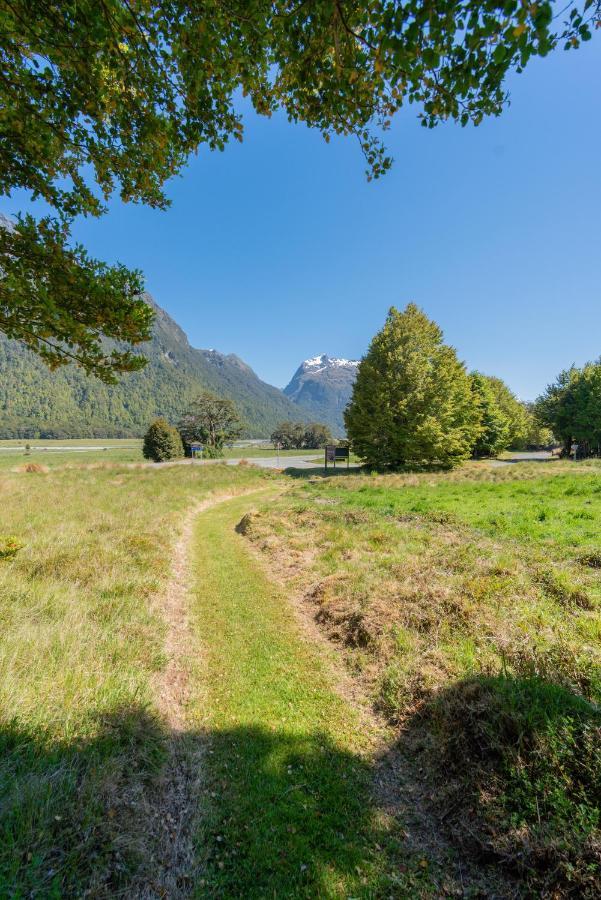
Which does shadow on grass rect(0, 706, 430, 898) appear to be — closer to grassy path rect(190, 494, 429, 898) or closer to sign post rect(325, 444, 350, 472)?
grassy path rect(190, 494, 429, 898)

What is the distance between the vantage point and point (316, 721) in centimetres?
451

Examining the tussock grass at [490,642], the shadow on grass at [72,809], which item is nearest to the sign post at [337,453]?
the tussock grass at [490,642]

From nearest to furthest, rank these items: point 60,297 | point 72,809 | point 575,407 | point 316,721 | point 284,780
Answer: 1. point 72,809
2. point 284,780
3. point 316,721
4. point 60,297
5. point 575,407

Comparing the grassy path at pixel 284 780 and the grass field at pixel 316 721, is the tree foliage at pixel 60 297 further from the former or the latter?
the grassy path at pixel 284 780

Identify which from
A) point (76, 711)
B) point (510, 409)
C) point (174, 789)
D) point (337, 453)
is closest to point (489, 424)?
point (510, 409)

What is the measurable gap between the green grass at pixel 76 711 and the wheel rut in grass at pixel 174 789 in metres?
0.13

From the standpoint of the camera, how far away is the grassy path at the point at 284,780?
2752 mm

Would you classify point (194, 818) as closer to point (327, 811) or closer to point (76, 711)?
point (327, 811)

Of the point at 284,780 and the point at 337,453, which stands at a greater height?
the point at 337,453

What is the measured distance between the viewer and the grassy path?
2752mm

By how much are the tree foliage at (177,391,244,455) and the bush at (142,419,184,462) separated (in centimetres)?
1751

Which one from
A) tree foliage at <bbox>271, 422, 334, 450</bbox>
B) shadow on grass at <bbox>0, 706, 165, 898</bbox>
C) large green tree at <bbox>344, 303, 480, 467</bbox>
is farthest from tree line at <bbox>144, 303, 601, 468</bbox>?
tree foliage at <bbox>271, 422, 334, 450</bbox>

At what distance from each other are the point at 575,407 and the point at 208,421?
205ft

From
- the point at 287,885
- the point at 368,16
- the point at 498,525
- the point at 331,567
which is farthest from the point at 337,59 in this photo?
the point at 498,525
